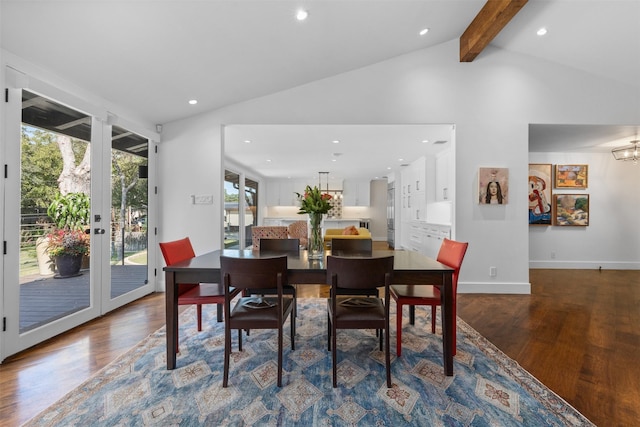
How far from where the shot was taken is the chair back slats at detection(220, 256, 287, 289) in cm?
188

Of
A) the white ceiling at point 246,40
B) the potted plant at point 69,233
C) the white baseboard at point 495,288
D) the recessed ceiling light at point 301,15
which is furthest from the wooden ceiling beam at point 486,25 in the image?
the potted plant at point 69,233

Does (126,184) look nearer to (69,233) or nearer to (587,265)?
(69,233)

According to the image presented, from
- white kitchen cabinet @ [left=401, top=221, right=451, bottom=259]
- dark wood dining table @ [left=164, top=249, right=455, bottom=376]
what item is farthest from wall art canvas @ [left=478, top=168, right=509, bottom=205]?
dark wood dining table @ [left=164, top=249, right=455, bottom=376]

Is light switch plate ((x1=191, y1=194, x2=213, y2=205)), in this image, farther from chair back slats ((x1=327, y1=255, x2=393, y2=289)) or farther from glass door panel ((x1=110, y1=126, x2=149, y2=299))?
chair back slats ((x1=327, y1=255, x2=393, y2=289))

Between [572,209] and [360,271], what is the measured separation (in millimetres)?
6482

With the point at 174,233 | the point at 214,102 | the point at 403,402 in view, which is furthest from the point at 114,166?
the point at 403,402

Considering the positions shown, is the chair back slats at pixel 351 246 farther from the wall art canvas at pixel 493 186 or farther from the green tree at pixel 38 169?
the green tree at pixel 38 169

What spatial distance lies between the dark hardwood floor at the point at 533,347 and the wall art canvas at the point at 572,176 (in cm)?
257

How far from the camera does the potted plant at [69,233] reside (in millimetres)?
2703

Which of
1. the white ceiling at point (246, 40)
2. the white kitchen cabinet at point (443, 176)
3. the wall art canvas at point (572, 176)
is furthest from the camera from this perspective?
the wall art canvas at point (572, 176)

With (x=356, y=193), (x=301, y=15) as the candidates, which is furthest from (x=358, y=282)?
(x=356, y=193)

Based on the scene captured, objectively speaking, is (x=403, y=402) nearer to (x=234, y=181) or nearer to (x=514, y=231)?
(x=514, y=231)

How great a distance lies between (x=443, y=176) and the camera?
20.1 ft

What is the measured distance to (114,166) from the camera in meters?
3.47
